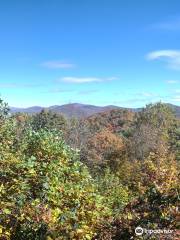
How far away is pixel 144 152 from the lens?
64.2 meters

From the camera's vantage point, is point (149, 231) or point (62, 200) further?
point (62, 200)

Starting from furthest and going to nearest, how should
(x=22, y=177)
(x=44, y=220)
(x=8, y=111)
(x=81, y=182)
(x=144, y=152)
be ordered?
(x=144, y=152) < (x=8, y=111) < (x=81, y=182) < (x=22, y=177) < (x=44, y=220)

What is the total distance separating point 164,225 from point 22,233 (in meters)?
4.18

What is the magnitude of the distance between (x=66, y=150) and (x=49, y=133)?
1268 mm

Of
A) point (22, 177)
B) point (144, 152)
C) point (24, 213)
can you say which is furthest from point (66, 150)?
point (144, 152)

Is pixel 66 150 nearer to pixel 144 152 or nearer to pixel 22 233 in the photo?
pixel 22 233

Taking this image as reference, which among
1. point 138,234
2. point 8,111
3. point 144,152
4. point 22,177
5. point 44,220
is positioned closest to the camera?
point 138,234

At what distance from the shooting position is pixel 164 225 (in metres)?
11.2

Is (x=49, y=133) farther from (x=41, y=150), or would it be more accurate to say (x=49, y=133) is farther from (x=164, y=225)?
(x=164, y=225)

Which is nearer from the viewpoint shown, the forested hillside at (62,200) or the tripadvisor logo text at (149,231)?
the tripadvisor logo text at (149,231)

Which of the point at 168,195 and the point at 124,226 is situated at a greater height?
the point at 168,195

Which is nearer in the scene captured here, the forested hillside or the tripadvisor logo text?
the tripadvisor logo text

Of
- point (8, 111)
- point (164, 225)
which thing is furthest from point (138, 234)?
point (8, 111)

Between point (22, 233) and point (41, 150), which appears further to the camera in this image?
point (41, 150)
